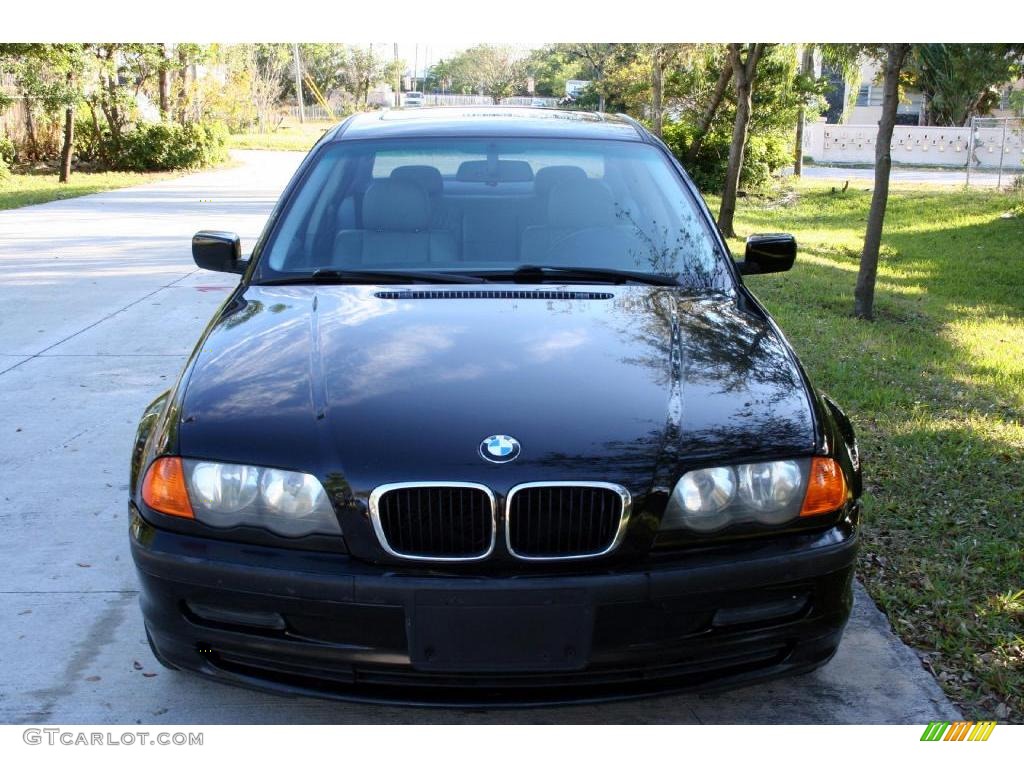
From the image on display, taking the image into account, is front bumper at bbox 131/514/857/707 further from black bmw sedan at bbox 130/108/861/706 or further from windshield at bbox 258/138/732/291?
windshield at bbox 258/138/732/291

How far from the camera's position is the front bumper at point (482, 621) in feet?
7.66

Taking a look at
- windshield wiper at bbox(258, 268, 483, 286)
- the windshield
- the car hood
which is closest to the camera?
the car hood

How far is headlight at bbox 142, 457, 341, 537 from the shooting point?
2430mm

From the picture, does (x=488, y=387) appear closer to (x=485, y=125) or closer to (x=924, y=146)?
(x=485, y=125)

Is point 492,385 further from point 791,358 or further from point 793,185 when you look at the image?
point 793,185

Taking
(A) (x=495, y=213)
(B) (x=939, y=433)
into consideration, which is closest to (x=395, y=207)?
(A) (x=495, y=213)

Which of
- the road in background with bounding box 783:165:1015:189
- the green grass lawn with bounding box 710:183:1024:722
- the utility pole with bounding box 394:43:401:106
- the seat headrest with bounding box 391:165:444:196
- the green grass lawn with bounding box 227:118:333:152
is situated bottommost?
the green grass lawn with bounding box 710:183:1024:722

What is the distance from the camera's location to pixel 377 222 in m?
3.83

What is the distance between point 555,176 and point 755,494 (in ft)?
6.05

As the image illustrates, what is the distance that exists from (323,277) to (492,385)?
1.09 metres

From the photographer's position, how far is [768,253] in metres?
3.99

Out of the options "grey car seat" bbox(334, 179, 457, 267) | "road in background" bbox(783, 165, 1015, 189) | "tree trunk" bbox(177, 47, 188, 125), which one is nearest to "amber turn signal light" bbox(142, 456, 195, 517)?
"grey car seat" bbox(334, 179, 457, 267)

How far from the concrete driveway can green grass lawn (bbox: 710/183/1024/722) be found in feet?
0.64
